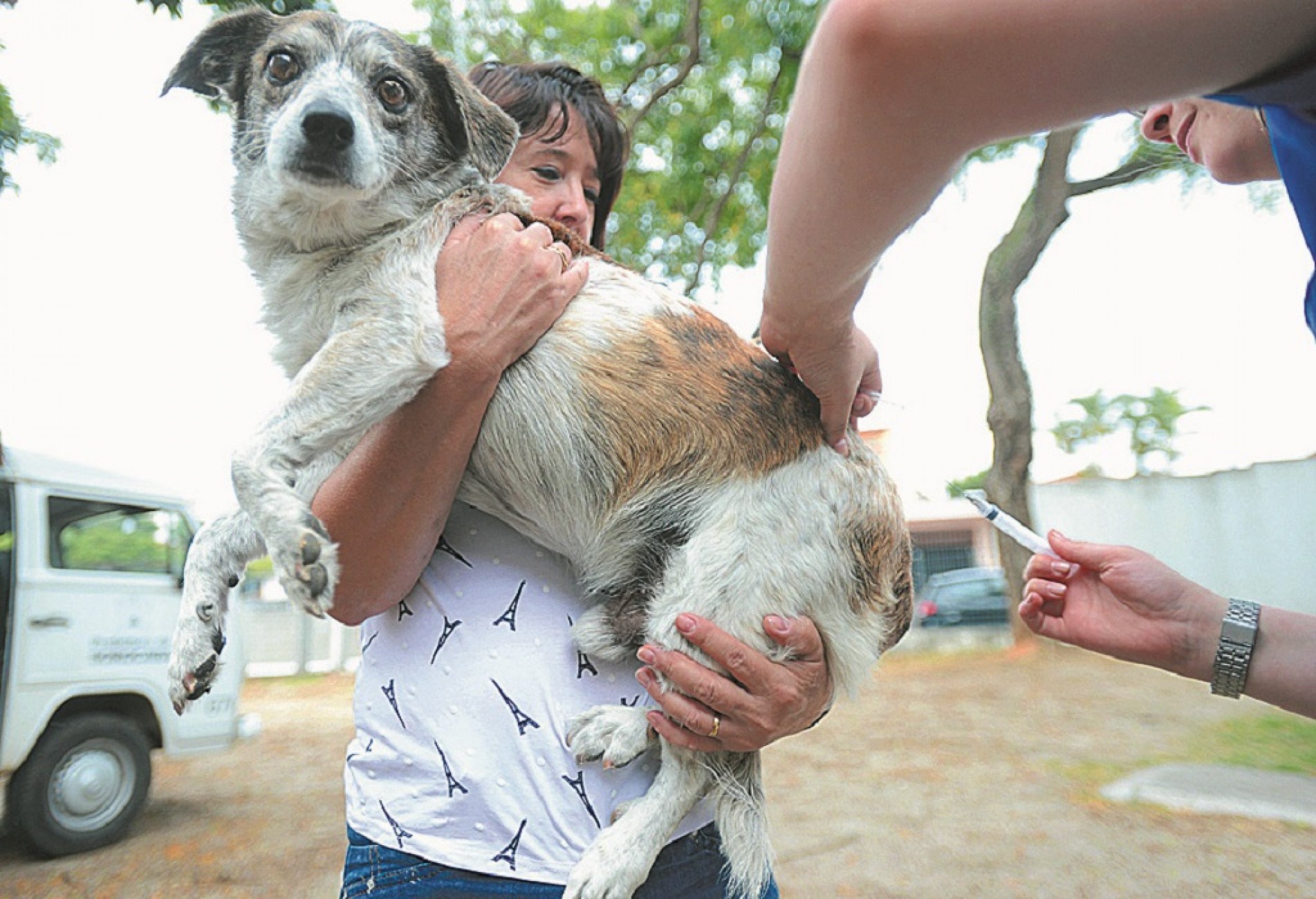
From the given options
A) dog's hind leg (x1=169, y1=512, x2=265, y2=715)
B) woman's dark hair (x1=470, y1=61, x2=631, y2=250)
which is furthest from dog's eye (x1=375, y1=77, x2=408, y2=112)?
dog's hind leg (x1=169, y1=512, x2=265, y2=715)

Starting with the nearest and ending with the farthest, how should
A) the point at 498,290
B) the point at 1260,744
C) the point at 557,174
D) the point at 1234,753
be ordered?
the point at 498,290, the point at 557,174, the point at 1234,753, the point at 1260,744

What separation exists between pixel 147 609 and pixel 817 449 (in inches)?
275

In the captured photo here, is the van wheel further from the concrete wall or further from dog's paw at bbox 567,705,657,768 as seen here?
the concrete wall

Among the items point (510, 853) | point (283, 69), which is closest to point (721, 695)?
point (510, 853)

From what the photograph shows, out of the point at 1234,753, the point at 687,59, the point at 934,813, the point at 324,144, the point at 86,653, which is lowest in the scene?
the point at 934,813

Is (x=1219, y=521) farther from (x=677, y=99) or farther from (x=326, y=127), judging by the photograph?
(x=326, y=127)

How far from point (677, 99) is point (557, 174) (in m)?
9.86

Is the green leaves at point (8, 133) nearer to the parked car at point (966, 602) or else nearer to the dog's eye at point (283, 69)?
the dog's eye at point (283, 69)

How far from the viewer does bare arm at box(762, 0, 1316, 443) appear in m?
0.68

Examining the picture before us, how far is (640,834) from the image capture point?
1.67m

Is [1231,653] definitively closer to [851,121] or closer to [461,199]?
[851,121]

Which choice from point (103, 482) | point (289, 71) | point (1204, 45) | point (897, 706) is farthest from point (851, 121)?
point (897, 706)

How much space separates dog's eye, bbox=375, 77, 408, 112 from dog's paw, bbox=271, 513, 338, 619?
3.74 feet

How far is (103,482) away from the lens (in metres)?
7.38
